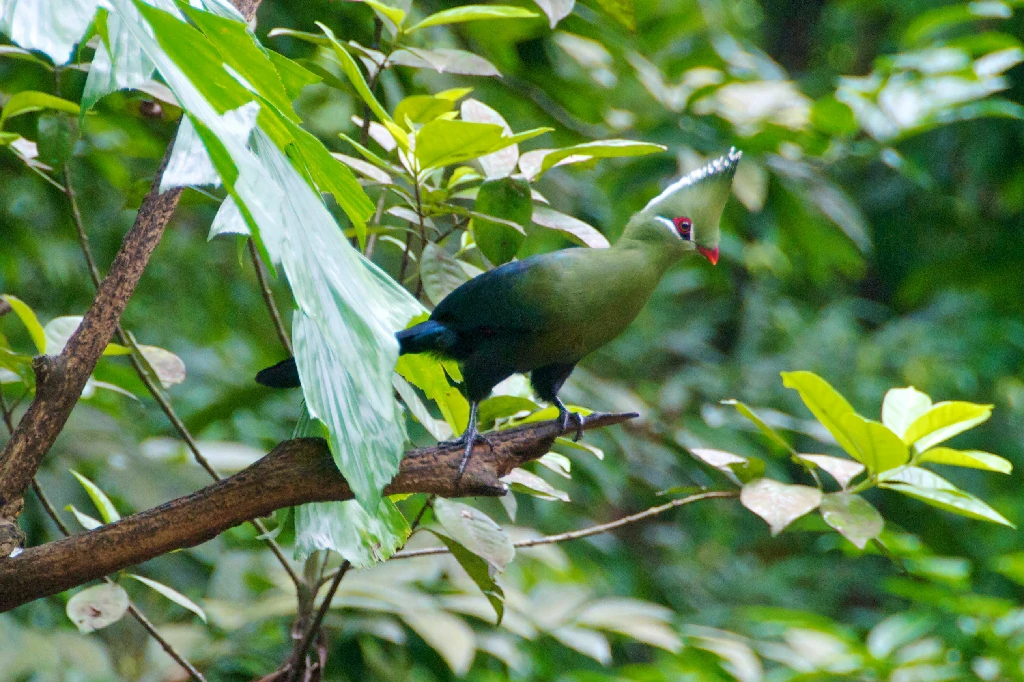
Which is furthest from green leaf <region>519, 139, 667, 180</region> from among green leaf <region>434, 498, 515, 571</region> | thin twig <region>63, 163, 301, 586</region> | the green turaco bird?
thin twig <region>63, 163, 301, 586</region>

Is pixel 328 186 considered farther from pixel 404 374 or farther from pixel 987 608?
pixel 987 608

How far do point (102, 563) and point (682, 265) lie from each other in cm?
355

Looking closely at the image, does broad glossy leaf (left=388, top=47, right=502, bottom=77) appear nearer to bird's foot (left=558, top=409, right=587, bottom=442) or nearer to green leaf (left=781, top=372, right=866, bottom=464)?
bird's foot (left=558, top=409, right=587, bottom=442)

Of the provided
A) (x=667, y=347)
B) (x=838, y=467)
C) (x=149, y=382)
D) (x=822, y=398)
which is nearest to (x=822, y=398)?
(x=822, y=398)

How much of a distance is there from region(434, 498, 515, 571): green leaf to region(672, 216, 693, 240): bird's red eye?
510mm

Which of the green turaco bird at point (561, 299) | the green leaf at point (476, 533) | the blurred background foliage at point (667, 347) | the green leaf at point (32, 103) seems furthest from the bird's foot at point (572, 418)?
the green leaf at point (32, 103)

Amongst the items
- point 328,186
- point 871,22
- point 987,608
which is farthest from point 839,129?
point 871,22

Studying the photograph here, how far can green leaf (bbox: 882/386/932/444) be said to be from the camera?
1280 mm

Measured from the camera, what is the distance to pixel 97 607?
1160 mm

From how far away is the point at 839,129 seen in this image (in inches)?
95.7

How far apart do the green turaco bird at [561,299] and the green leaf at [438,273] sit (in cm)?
3

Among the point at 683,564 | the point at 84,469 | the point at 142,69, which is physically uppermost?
the point at 142,69

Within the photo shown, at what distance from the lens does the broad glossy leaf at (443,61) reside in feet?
4.33

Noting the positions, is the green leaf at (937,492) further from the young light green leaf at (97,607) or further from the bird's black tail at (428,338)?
the young light green leaf at (97,607)
